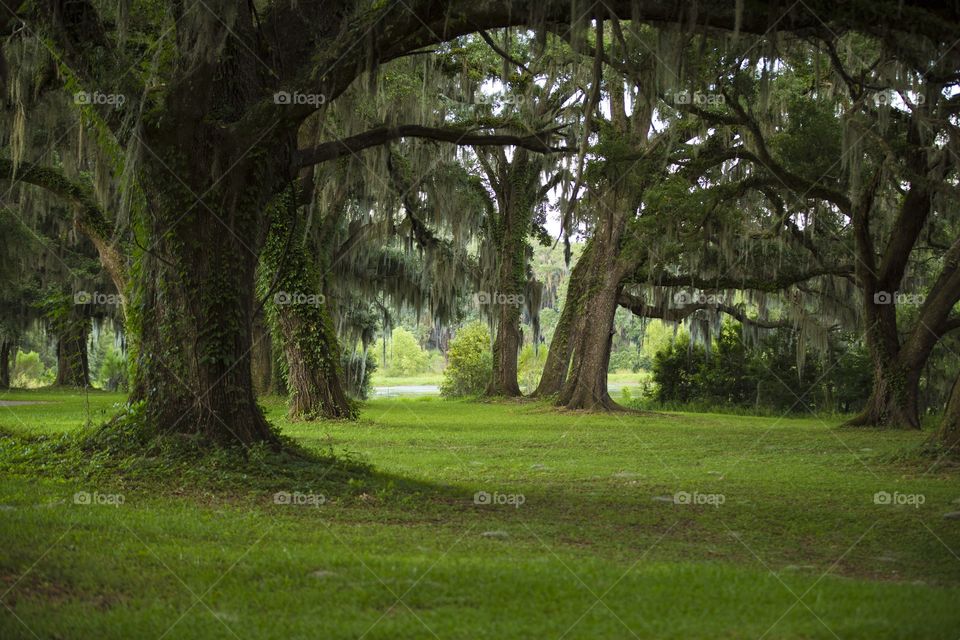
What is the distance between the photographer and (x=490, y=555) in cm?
626

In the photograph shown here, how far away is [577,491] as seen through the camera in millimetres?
9938

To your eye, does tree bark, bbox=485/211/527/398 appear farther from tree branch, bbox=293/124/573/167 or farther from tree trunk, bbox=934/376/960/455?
tree branch, bbox=293/124/573/167

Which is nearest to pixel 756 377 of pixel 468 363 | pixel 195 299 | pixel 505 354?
pixel 505 354

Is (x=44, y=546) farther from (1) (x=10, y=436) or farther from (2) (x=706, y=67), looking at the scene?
(2) (x=706, y=67)

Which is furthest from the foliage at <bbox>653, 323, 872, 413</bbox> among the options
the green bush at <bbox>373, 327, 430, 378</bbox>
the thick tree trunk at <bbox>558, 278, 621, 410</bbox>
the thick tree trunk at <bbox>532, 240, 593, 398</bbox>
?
the green bush at <bbox>373, 327, 430, 378</bbox>

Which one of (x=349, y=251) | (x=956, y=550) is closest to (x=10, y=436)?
(x=956, y=550)

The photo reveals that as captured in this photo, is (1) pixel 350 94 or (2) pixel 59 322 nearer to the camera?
(2) pixel 59 322

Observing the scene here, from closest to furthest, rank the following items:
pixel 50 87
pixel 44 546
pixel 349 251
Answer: pixel 44 546, pixel 50 87, pixel 349 251

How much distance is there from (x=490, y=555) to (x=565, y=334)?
69.5ft

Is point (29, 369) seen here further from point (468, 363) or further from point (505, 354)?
point (505, 354)

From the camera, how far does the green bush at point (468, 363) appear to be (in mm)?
37469

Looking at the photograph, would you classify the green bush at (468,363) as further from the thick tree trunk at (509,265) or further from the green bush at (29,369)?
the green bush at (29,369)

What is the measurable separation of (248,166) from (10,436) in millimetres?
4932

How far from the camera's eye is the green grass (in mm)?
4523
